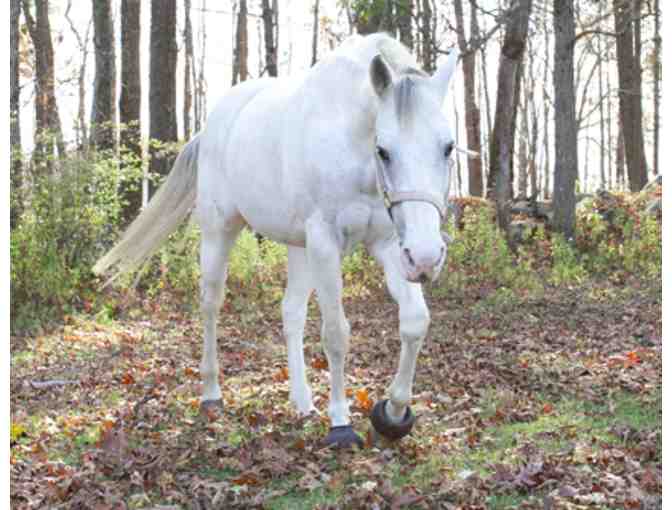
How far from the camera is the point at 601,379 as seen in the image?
20.2ft

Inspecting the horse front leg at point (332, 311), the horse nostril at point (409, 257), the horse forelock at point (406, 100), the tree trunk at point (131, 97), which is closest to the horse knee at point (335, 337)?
the horse front leg at point (332, 311)

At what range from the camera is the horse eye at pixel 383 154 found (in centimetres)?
418

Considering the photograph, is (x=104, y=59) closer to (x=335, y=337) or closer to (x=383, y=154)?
(x=335, y=337)

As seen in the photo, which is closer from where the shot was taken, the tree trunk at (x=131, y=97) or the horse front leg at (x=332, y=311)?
the horse front leg at (x=332, y=311)

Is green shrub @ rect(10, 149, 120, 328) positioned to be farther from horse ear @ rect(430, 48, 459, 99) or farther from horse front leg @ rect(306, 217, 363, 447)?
horse ear @ rect(430, 48, 459, 99)

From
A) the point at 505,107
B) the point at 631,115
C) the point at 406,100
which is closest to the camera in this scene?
the point at 406,100

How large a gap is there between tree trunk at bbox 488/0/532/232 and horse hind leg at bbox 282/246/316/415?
27.8ft

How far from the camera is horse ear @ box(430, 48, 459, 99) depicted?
4.39 m

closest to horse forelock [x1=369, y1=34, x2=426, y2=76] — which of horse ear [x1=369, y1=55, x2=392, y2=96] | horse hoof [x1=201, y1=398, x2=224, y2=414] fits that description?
horse ear [x1=369, y1=55, x2=392, y2=96]

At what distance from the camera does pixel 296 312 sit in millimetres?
5879

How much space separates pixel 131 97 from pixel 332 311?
984 cm

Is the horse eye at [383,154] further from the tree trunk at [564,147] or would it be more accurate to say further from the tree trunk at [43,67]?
the tree trunk at [43,67]

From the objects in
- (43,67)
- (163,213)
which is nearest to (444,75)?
(163,213)

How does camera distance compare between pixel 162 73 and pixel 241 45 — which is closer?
pixel 162 73
